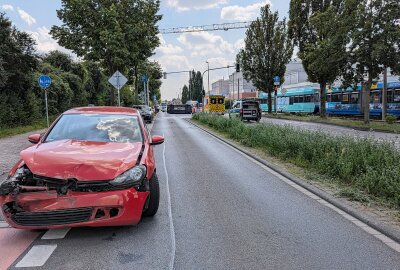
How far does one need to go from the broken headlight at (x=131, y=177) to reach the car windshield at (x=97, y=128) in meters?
1.12

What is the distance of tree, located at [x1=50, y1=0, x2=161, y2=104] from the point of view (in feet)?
85.5

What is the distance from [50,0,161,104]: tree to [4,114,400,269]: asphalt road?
20.6 meters

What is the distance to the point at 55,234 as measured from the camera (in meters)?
5.06

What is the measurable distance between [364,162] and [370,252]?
3810mm

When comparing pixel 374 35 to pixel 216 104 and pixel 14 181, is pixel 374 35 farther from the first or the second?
pixel 14 181

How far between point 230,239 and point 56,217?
2021mm

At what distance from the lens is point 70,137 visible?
6.10 meters

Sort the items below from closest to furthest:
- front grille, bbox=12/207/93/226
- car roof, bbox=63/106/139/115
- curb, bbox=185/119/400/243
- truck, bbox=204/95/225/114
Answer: front grille, bbox=12/207/93/226, curb, bbox=185/119/400/243, car roof, bbox=63/106/139/115, truck, bbox=204/95/225/114

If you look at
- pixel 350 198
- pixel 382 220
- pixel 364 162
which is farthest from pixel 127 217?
pixel 364 162

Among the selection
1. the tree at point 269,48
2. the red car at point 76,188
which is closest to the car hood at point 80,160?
the red car at point 76,188

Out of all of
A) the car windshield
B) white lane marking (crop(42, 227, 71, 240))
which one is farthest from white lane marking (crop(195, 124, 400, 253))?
white lane marking (crop(42, 227, 71, 240))

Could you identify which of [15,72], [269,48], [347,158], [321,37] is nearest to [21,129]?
[15,72]

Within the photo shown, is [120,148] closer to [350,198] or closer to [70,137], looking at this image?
[70,137]

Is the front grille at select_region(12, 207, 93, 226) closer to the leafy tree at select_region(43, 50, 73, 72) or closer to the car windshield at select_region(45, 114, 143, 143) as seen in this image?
the car windshield at select_region(45, 114, 143, 143)
